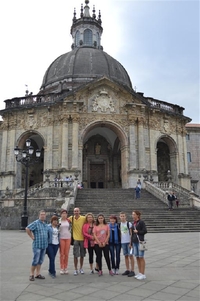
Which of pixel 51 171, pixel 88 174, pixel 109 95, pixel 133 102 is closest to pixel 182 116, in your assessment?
pixel 133 102

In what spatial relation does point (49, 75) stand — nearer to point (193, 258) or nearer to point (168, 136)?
point (168, 136)

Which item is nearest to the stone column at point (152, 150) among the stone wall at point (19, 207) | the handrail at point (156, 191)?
the handrail at point (156, 191)

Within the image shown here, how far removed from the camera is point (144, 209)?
19.7m

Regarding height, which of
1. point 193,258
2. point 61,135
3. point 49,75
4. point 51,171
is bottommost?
point 193,258

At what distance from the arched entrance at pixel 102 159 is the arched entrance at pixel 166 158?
5.01m

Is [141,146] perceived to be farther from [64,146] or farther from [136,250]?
[136,250]

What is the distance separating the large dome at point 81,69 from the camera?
3597 cm

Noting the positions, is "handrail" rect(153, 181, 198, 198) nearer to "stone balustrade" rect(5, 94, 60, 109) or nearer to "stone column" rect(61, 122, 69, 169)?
"stone column" rect(61, 122, 69, 169)

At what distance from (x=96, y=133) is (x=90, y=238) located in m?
27.9

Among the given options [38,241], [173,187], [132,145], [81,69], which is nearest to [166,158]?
[132,145]

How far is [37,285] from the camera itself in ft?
19.5

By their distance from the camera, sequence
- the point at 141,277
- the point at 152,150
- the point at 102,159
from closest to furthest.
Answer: the point at 141,277 < the point at 152,150 < the point at 102,159

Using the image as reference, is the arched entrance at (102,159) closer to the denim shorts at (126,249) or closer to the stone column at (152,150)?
the stone column at (152,150)

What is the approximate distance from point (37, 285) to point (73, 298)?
1.18m
